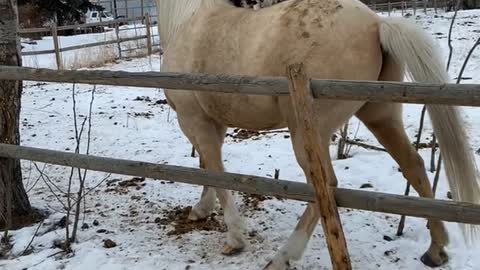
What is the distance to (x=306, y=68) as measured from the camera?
279 cm

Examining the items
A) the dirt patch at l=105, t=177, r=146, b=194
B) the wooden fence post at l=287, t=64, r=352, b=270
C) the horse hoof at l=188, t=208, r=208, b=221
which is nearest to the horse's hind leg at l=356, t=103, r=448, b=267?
the wooden fence post at l=287, t=64, r=352, b=270

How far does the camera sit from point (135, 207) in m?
4.09

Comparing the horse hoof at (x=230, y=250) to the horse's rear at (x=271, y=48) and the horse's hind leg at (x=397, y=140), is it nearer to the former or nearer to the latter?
the horse's rear at (x=271, y=48)

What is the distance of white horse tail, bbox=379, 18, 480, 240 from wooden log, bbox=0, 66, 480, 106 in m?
0.70

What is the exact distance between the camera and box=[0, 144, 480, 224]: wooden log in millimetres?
2082

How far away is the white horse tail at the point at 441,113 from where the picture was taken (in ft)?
8.72

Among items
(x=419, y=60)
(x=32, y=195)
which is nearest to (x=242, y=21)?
(x=419, y=60)

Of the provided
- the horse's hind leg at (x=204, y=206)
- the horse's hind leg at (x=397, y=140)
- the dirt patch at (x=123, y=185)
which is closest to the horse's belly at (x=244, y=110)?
the horse's hind leg at (x=397, y=140)

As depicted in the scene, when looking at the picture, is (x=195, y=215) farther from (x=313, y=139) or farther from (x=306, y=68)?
(x=313, y=139)

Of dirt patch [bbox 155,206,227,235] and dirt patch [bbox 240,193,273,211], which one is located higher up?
dirt patch [bbox 240,193,273,211]

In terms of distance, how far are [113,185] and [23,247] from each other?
123 centimetres

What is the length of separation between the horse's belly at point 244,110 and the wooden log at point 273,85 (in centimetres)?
61

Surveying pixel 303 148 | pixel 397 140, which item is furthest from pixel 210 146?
pixel 397 140

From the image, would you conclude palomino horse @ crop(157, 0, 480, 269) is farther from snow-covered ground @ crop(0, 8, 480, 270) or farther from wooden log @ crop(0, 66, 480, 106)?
wooden log @ crop(0, 66, 480, 106)
